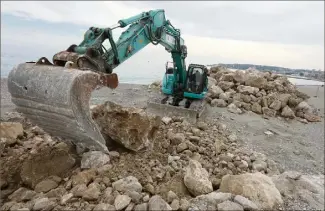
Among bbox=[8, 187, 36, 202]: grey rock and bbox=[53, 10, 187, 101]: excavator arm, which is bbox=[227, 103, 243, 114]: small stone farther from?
bbox=[8, 187, 36, 202]: grey rock

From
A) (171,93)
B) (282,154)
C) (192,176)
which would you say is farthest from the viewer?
(171,93)

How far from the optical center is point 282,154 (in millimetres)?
6996

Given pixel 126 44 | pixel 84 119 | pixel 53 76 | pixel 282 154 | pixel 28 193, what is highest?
pixel 126 44

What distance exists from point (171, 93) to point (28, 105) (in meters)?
5.85

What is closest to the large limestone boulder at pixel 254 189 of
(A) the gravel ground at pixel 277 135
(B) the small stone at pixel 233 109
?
(A) the gravel ground at pixel 277 135

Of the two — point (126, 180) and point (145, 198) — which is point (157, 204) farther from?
point (126, 180)

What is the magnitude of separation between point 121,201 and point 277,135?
6.38 meters

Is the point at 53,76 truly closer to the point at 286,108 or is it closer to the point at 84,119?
the point at 84,119

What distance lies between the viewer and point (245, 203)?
3.51m

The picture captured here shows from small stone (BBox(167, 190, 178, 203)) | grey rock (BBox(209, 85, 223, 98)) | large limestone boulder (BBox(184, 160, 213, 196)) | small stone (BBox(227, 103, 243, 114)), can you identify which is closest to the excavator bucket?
small stone (BBox(167, 190, 178, 203))

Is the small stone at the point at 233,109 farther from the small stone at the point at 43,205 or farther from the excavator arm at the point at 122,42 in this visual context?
the small stone at the point at 43,205

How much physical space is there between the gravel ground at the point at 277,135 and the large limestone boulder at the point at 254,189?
2457 millimetres

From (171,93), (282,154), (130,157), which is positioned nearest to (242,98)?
(171,93)

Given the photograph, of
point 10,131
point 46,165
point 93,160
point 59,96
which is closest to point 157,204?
point 93,160
